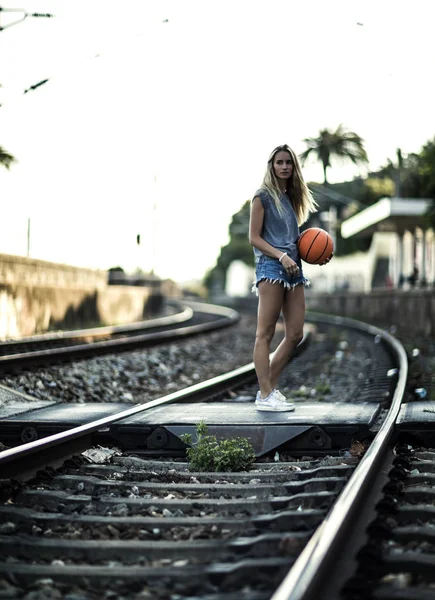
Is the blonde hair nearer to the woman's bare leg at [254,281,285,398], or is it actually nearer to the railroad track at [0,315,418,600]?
the woman's bare leg at [254,281,285,398]

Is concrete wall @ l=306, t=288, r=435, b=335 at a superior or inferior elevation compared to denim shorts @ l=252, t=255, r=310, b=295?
inferior

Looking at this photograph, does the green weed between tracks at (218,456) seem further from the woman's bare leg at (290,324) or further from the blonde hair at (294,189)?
the blonde hair at (294,189)

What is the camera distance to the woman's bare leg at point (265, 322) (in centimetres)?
626

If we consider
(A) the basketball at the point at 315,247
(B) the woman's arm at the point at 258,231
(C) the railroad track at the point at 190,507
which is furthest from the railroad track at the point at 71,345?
(A) the basketball at the point at 315,247

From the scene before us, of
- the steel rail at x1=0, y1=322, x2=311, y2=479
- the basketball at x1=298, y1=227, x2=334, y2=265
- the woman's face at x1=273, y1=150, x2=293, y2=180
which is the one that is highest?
the woman's face at x1=273, y1=150, x2=293, y2=180

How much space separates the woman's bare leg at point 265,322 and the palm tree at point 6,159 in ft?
59.4

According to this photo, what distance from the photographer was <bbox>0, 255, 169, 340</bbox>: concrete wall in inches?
660

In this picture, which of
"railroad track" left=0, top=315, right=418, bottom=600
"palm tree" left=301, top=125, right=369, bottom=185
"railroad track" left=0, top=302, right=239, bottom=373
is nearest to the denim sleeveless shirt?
"railroad track" left=0, top=315, right=418, bottom=600

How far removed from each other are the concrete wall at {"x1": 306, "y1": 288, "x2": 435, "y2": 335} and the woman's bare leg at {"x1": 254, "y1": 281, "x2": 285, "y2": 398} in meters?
17.7

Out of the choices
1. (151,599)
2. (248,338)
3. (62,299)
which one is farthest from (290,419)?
(248,338)

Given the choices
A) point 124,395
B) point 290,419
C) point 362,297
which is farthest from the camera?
point 362,297

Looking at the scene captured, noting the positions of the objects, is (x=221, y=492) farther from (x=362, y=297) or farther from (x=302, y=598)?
(x=362, y=297)

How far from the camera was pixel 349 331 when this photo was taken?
2553 centimetres

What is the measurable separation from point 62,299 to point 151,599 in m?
17.6
